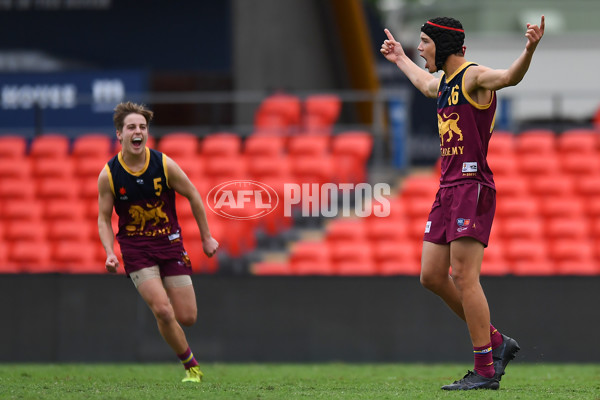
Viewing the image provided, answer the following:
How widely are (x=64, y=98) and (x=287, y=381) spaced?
7.88m

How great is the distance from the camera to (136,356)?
34.1 ft

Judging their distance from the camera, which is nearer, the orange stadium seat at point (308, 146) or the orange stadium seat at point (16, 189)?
the orange stadium seat at point (308, 146)

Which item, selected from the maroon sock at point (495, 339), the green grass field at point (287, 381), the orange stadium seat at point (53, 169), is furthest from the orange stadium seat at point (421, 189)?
the maroon sock at point (495, 339)

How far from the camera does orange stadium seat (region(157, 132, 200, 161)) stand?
41.8 feet

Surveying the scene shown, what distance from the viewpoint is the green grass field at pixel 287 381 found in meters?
6.13

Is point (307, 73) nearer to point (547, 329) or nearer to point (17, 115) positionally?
point (17, 115)

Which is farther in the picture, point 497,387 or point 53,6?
point 53,6

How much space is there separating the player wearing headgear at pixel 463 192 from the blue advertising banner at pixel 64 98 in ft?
26.4

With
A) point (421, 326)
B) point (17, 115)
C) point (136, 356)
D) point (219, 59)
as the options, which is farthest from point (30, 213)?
point (421, 326)

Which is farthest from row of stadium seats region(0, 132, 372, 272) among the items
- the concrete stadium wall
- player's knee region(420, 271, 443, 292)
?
player's knee region(420, 271, 443, 292)

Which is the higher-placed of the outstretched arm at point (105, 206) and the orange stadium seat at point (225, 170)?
the orange stadium seat at point (225, 170)

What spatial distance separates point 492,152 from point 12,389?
7611mm

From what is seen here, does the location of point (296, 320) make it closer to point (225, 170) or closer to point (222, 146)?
point (225, 170)

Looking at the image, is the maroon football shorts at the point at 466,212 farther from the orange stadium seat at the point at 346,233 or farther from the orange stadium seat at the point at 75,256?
the orange stadium seat at the point at 75,256
